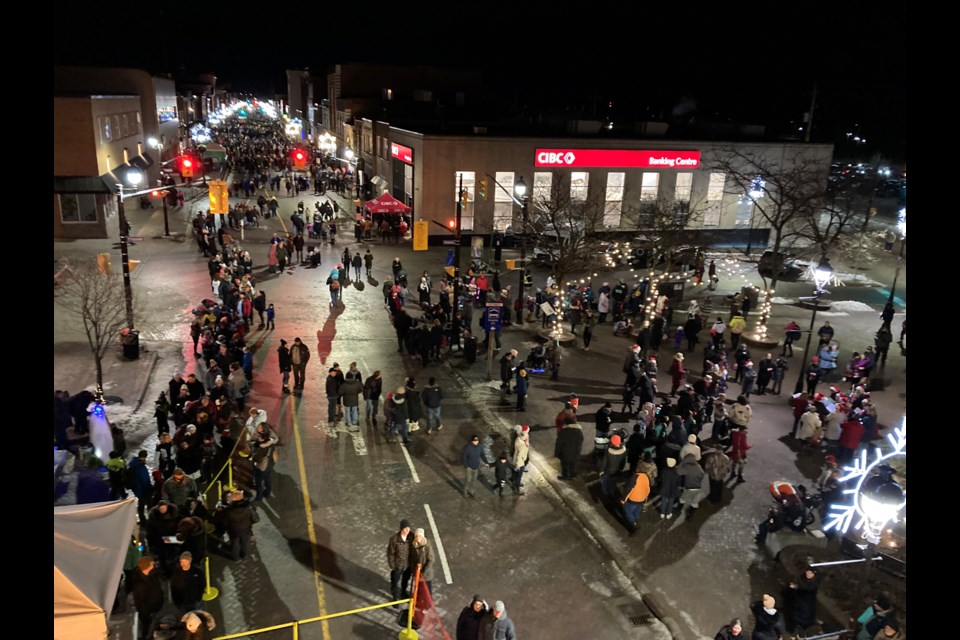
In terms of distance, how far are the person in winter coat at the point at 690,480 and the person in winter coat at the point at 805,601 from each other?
9.51 ft

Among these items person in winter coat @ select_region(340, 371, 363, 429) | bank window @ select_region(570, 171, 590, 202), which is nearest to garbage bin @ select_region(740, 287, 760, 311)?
bank window @ select_region(570, 171, 590, 202)

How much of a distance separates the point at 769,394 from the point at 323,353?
44.7 ft

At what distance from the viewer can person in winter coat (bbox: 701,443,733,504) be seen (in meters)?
12.6

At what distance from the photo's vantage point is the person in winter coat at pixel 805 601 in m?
9.34

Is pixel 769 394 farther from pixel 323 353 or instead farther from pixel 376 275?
pixel 376 275

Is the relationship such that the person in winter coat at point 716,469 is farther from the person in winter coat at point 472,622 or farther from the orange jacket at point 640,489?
the person in winter coat at point 472,622

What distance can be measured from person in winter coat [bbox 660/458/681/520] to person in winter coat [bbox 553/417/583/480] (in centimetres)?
181

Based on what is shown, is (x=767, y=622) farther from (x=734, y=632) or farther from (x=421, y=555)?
(x=421, y=555)

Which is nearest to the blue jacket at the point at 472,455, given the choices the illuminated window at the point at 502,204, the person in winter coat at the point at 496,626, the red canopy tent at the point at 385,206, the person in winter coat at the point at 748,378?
the person in winter coat at the point at 496,626

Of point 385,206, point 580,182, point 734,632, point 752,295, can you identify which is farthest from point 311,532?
point 580,182

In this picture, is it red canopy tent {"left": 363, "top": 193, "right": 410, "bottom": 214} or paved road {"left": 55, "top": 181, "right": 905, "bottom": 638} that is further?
red canopy tent {"left": 363, "top": 193, "right": 410, "bottom": 214}

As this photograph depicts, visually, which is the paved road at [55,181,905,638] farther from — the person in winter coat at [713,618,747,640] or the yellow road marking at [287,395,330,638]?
the person in winter coat at [713,618,747,640]

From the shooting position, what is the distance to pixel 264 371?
62.1ft
